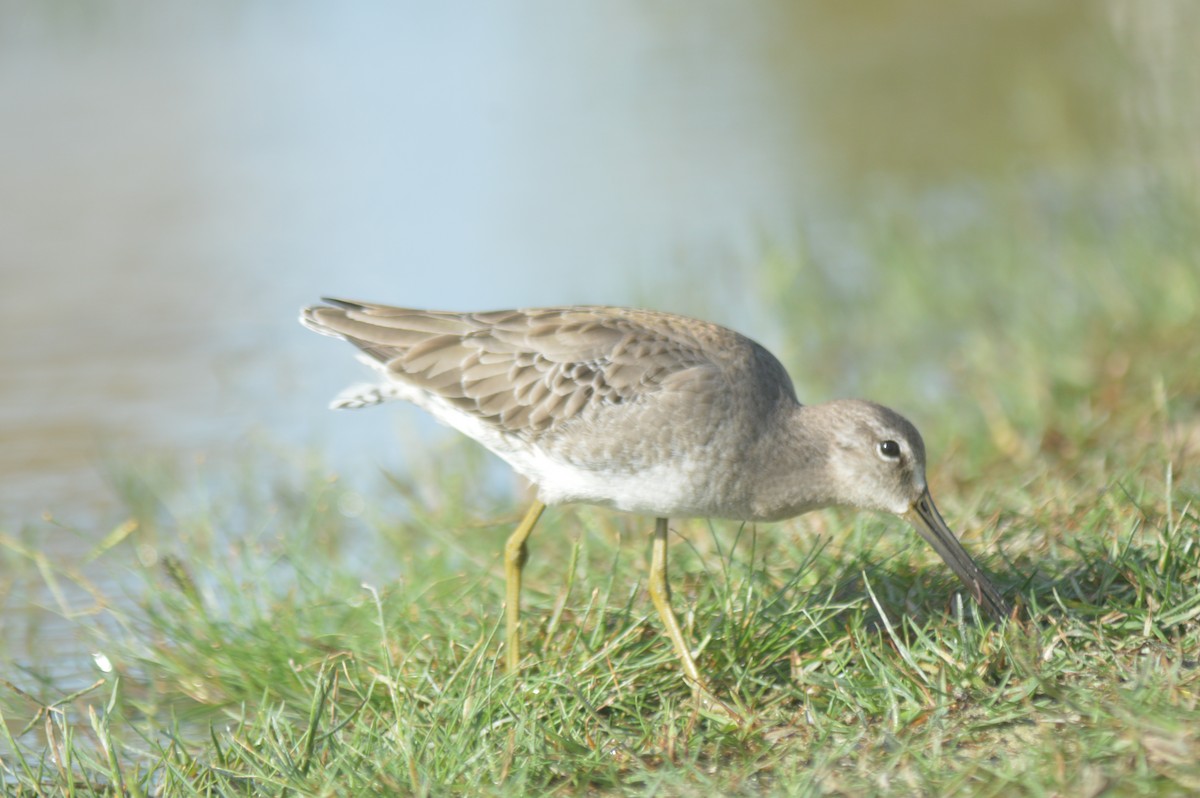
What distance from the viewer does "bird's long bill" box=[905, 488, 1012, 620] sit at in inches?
173

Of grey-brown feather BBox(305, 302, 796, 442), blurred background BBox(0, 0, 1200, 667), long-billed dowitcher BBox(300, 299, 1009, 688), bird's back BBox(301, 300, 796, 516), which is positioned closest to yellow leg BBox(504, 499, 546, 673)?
long-billed dowitcher BBox(300, 299, 1009, 688)

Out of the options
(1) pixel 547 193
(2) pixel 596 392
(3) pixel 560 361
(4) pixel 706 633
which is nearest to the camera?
(4) pixel 706 633

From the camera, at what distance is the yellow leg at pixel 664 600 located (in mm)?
4375

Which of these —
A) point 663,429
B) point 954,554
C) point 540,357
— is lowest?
point 954,554

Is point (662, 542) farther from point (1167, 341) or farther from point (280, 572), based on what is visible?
point (1167, 341)

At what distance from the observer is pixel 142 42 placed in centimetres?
1705

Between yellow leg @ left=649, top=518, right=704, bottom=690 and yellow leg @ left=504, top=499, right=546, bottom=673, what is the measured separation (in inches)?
16.7

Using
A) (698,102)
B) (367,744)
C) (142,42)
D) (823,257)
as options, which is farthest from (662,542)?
(142,42)

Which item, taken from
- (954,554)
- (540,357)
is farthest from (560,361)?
(954,554)

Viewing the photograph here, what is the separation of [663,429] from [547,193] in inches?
317

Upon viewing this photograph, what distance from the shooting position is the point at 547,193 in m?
12.6

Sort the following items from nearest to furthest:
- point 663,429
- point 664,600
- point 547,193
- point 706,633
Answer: point 706,633 < point 664,600 < point 663,429 < point 547,193

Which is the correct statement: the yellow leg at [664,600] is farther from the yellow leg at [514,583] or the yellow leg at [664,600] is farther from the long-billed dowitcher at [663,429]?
the yellow leg at [514,583]

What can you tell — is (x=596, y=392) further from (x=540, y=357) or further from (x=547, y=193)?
(x=547, y=193)
